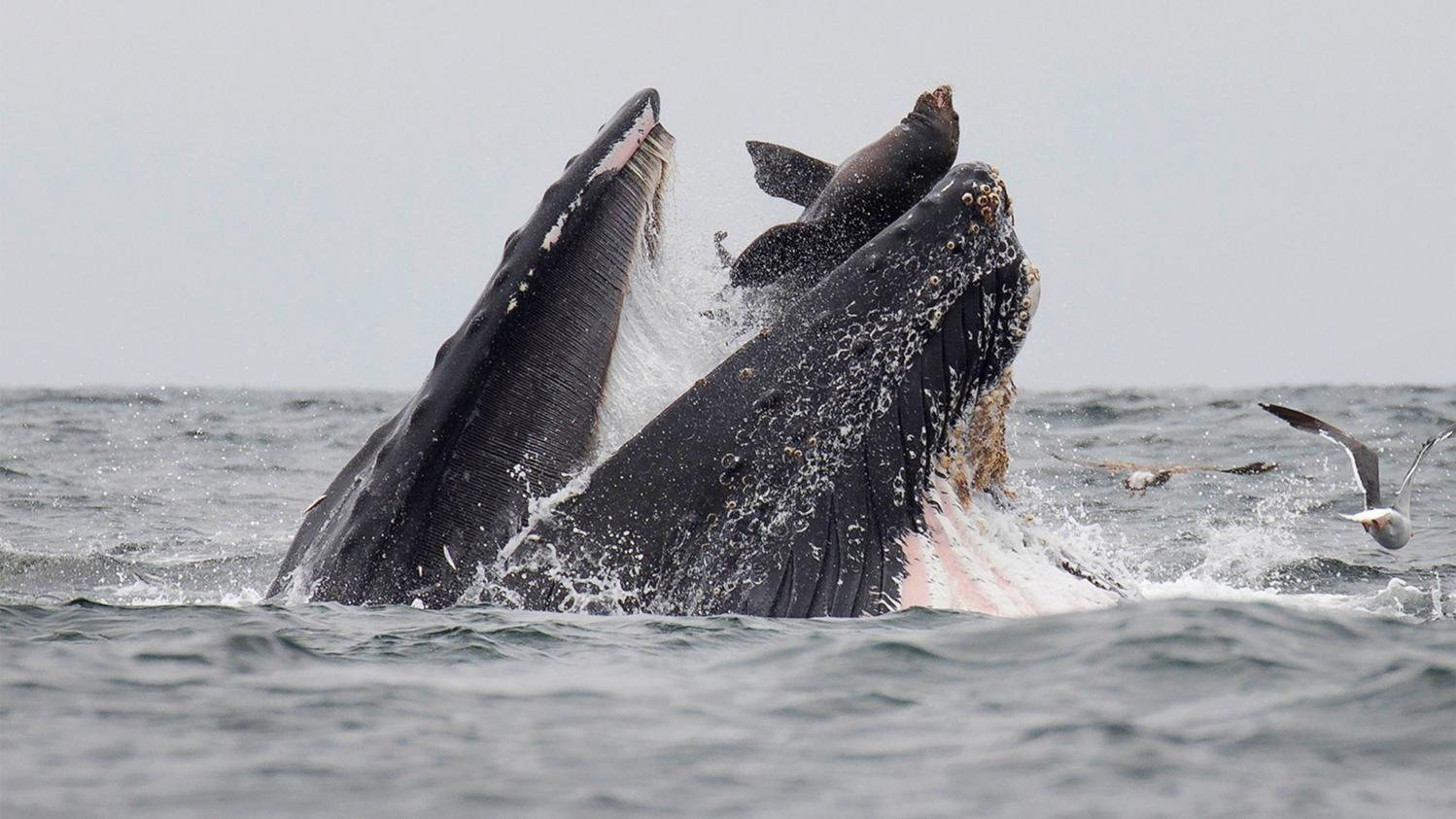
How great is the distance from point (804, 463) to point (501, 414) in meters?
1.03

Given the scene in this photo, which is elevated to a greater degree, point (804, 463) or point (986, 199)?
point (986, 199)

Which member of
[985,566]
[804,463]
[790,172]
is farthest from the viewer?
[790,172]

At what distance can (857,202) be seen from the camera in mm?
6320

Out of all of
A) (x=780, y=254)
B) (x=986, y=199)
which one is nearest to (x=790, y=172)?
(x=780, y=254)

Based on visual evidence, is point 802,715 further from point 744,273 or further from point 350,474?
point 350,474

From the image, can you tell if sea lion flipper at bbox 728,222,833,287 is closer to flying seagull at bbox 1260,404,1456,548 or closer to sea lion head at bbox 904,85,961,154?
sea lion head at bbox 904,85,961,154

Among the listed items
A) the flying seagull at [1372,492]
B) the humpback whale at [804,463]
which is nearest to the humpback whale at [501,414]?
the humpback whale at [804,463]

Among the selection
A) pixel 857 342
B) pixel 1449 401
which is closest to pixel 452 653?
pixel 857 342

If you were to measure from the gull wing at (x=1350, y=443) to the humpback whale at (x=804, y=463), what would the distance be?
3.95 meters

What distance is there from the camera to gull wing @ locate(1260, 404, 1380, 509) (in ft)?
31.7

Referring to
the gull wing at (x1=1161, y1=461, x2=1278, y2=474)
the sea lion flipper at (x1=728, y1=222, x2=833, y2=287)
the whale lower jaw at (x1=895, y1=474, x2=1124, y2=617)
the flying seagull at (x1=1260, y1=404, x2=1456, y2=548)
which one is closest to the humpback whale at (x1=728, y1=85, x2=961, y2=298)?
the sea lion flipper at (x1=728, y1=222, x2=833, y2=287)

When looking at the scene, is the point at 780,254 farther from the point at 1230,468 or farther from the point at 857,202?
the point at 1230,468

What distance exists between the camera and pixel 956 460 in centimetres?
630

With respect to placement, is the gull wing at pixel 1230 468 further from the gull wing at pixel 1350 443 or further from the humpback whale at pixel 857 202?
the humpback whale at pixel 857 202
